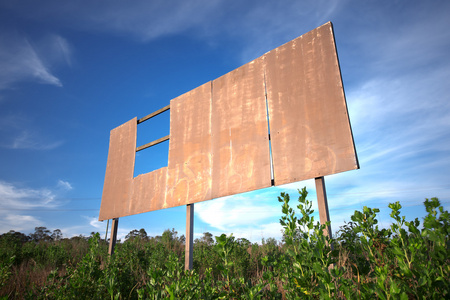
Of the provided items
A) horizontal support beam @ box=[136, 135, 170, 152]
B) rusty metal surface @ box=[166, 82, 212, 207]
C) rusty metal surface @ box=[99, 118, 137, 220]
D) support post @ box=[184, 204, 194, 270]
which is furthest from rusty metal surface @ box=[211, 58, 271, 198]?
rusty metal surface @ box=[99, 118, 137, 220]

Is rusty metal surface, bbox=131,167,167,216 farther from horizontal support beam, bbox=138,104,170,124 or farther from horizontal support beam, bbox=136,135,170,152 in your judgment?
horizontal support beam, bbox=138,104,170,124

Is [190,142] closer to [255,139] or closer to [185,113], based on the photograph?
[185,113]

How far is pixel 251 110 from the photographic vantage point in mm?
5234

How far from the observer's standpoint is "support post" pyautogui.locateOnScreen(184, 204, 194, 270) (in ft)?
17.5

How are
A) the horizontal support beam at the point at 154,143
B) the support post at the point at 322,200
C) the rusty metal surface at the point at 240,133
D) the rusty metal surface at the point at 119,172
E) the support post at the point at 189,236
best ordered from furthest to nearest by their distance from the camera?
the rusty metal surface at the point at 119,172 < the horizontal support beam at the point at 154,143 < the support post at the point at 189,236 < the rusty metal surface at the point at 240,133 < the support post at the point at 322,200

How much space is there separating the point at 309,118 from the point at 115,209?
6.04m

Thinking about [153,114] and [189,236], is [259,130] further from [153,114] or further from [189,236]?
[153,114]

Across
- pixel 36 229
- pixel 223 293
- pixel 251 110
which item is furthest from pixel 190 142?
pixel 36 229

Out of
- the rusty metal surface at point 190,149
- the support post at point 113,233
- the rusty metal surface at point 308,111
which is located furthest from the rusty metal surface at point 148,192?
the rusty metal surface at point 308,111

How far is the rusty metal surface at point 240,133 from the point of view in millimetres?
4844

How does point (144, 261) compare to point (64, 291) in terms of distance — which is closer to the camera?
point (64, 291)

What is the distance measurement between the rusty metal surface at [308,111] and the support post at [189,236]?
Result: 221 cm

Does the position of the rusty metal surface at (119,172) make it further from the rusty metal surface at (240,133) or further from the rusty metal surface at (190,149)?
the rusty metal surface at (240,133)

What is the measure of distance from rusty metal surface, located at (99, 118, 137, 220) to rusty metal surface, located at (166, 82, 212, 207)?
5.93 feet
